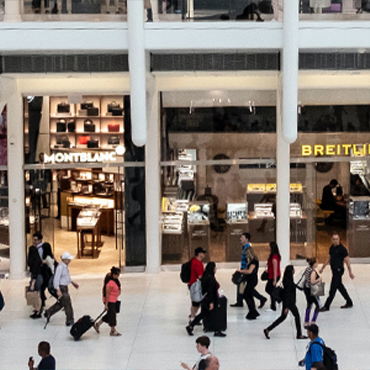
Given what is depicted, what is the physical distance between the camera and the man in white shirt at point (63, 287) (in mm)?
16250

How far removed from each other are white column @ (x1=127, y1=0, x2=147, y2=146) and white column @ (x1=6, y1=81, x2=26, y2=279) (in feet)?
13.5

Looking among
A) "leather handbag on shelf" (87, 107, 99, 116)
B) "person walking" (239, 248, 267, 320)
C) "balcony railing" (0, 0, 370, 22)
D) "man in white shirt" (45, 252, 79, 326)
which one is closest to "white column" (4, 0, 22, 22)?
"balcony railing" (0, 0, 370, 22)

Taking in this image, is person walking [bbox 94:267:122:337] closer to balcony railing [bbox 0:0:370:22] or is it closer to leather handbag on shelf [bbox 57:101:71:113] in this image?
balcony railing [bbox 0:0:370:22]

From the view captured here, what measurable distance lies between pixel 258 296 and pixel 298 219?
4.16 m

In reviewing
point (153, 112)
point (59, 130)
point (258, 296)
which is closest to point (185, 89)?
point (153, 112)

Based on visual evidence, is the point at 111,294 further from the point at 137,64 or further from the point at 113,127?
the point at 113,127

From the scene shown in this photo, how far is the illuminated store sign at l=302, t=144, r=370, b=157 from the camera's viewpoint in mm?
20922

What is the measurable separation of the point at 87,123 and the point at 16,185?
1.99 metres

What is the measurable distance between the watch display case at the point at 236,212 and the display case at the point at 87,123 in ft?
9.05

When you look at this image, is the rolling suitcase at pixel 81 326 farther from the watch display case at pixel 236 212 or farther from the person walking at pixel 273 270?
the watch display case at pixel 236 212

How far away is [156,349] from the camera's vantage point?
15570 mm

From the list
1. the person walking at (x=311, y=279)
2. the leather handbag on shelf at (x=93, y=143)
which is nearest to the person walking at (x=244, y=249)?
the person walking at (x=311, y=279)

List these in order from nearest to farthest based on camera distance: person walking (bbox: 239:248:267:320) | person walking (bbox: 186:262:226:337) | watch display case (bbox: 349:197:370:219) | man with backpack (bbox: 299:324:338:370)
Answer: man with backpack (bbox: 299:324:338:370) < person walking (bbox: 186:262:226:337) < person walking (bbox: 239:248:267:320) < watch display case (bbox: 349:197:370:219)

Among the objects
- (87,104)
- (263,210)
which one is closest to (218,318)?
(263,210)
